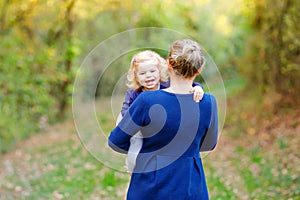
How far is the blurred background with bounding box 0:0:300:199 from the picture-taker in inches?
303

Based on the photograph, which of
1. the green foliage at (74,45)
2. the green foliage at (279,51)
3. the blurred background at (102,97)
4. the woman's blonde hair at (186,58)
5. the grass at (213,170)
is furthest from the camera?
the green foliage at (74,45)

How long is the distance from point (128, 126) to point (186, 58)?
1.59ft

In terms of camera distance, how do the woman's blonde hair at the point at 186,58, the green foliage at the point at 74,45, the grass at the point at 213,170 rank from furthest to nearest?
the green foliage at the point at 74,45 → the grass at the point at 213,170 → the woman's blonde hair at the point at 186,58

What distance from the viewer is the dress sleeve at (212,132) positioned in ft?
10.3

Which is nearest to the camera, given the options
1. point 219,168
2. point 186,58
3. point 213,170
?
point 186,58

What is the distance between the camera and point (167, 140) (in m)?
3.04

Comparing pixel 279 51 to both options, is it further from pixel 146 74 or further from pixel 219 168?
pixel 146 74

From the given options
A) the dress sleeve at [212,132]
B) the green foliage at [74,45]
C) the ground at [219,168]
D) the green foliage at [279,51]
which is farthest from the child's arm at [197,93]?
the green foliage at [279,51]

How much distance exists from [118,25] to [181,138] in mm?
12660

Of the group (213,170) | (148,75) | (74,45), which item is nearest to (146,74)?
(148,75)

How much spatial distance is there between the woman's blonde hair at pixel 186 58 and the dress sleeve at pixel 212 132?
234 mm

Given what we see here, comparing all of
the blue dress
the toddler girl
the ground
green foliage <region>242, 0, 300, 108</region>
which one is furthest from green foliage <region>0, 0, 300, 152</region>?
the blue dress

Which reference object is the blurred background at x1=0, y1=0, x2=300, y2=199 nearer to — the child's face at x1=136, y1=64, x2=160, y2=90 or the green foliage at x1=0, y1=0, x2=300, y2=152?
the green foliage at x1=0, y1=0, x2=300, y2=152

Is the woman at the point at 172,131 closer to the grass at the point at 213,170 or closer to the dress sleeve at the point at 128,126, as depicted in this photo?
the dress sleeve at the point at 128,126
